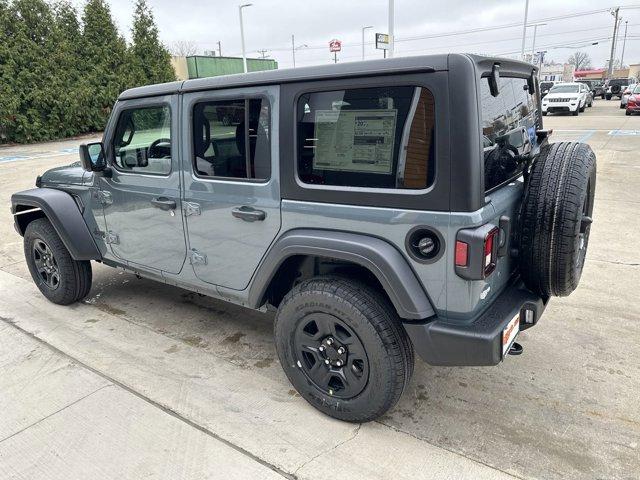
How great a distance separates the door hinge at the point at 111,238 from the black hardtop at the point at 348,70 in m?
1.18

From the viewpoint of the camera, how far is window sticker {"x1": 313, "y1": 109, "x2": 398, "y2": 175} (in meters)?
2.19

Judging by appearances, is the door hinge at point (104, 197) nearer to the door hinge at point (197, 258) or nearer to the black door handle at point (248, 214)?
the door hinge at point (197, 258)

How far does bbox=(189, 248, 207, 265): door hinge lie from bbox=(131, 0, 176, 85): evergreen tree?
905 inches

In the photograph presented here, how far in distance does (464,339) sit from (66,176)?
11.4ft

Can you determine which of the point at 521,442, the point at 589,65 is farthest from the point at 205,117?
the point at 589,65

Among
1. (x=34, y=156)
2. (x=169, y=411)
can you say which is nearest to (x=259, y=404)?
(x=169, y=411)

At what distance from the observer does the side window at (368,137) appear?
6.84 ft

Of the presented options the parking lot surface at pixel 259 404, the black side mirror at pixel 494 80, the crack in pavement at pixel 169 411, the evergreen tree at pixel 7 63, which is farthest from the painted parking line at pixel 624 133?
the evergreen tree at pixel 7 63

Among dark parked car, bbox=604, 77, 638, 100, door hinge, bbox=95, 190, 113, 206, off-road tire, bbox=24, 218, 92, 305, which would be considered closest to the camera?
door hinge, bbox=95, 190, 113, 206

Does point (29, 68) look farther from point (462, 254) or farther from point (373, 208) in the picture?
point (462, 254)

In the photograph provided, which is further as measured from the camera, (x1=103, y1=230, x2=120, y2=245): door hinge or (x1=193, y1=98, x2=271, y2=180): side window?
(x1=103, y1=230, x2=120, y2=245): door hinge

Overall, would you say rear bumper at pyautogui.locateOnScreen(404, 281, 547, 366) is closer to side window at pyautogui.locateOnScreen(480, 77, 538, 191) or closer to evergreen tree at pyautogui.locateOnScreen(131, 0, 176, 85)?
side window at pyautogui.locateOnScreen(480, 77, 538, 191)

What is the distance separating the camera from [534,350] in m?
3.26

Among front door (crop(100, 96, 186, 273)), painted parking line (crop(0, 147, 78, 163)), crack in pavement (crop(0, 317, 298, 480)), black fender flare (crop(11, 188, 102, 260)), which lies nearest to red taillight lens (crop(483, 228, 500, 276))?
crack in pavement (crop(0, 317, 298, 480))
